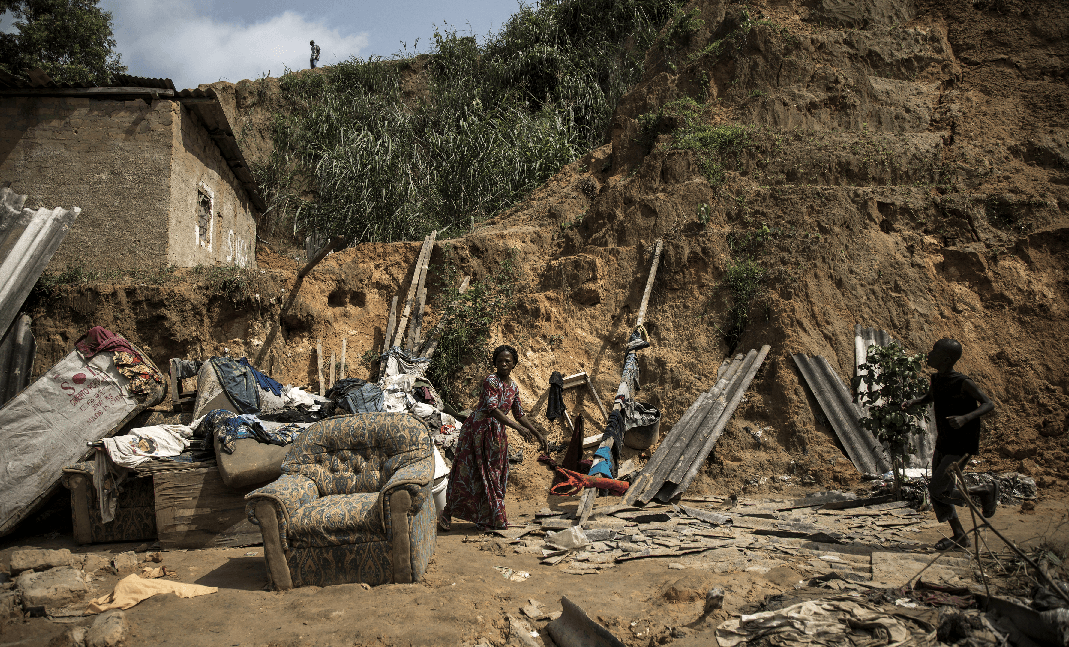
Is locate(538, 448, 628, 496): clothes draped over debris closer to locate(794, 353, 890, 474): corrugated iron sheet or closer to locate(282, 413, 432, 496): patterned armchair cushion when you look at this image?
locate(282, 413, 432, 496): patterned armchair cushion

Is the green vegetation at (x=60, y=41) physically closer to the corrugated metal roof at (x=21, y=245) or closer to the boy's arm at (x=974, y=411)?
the corrugated metal roof at (x=21, y=245)

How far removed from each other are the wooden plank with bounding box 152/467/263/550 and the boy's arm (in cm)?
606

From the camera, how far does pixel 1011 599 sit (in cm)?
308

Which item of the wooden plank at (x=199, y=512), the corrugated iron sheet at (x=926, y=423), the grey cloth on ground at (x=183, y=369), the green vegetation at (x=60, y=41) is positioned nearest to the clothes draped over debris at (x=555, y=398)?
the corrugated iron sheet at (x=926, y=423)

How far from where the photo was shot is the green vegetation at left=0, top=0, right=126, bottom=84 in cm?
1515

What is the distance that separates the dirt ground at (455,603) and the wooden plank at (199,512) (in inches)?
26.7

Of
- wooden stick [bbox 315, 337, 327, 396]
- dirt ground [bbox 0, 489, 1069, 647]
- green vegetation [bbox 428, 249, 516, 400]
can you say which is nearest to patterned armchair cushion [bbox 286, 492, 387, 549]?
dirt ground [bbox 0, 489, 1069, 647]

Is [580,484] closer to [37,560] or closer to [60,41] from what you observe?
[37,560]

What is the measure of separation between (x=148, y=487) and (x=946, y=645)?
21.8ft

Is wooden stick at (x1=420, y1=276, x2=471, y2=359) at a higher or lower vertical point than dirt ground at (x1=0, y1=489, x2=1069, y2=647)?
higher

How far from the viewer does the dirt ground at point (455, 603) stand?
3658mm

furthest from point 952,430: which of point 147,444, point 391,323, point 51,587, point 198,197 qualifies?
point 198,197

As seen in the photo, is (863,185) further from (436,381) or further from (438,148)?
(438,148)

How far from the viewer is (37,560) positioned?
5.07 meters
